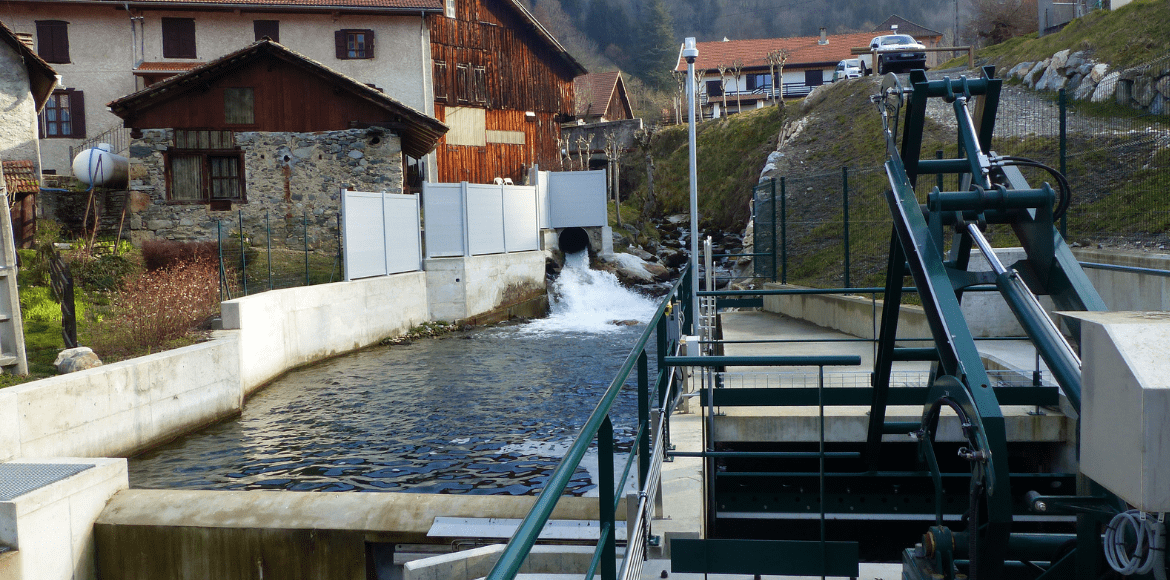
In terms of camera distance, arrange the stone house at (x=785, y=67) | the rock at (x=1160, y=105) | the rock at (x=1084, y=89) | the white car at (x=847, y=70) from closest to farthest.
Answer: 1. the rock at (x=1160, y=105)
2. the rock at (x=1084, y=89)
3. the white car at (x=847, y=70)
4. the stone house at (x=785, y=67)

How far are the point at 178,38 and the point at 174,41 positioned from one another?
173 millimetres

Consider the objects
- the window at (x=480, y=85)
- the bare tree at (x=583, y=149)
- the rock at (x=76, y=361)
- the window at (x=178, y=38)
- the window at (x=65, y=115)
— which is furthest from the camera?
the bare tree at (x=583, y=149)

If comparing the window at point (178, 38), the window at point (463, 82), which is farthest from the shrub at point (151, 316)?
the window at point (463, 82)

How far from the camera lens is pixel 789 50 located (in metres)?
59.2

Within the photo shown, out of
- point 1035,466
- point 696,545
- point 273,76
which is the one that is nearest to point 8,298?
point 696,545

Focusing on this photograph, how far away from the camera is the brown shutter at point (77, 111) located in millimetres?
30109

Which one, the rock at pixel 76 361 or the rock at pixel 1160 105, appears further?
the rock at pixel 1160 105

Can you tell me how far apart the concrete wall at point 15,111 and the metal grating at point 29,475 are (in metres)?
16.5

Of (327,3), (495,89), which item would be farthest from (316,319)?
(495,89)

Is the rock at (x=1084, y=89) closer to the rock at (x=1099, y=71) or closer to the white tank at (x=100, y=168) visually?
the rock at (x=1099, y=71)

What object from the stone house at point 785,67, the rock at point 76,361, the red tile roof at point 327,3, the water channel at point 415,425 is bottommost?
the water channel at point 415,425

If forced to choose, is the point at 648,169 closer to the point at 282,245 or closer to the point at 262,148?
the point at 262,148

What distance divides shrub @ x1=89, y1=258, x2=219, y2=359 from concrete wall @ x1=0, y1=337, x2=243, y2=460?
866mm

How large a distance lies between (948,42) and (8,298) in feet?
242
